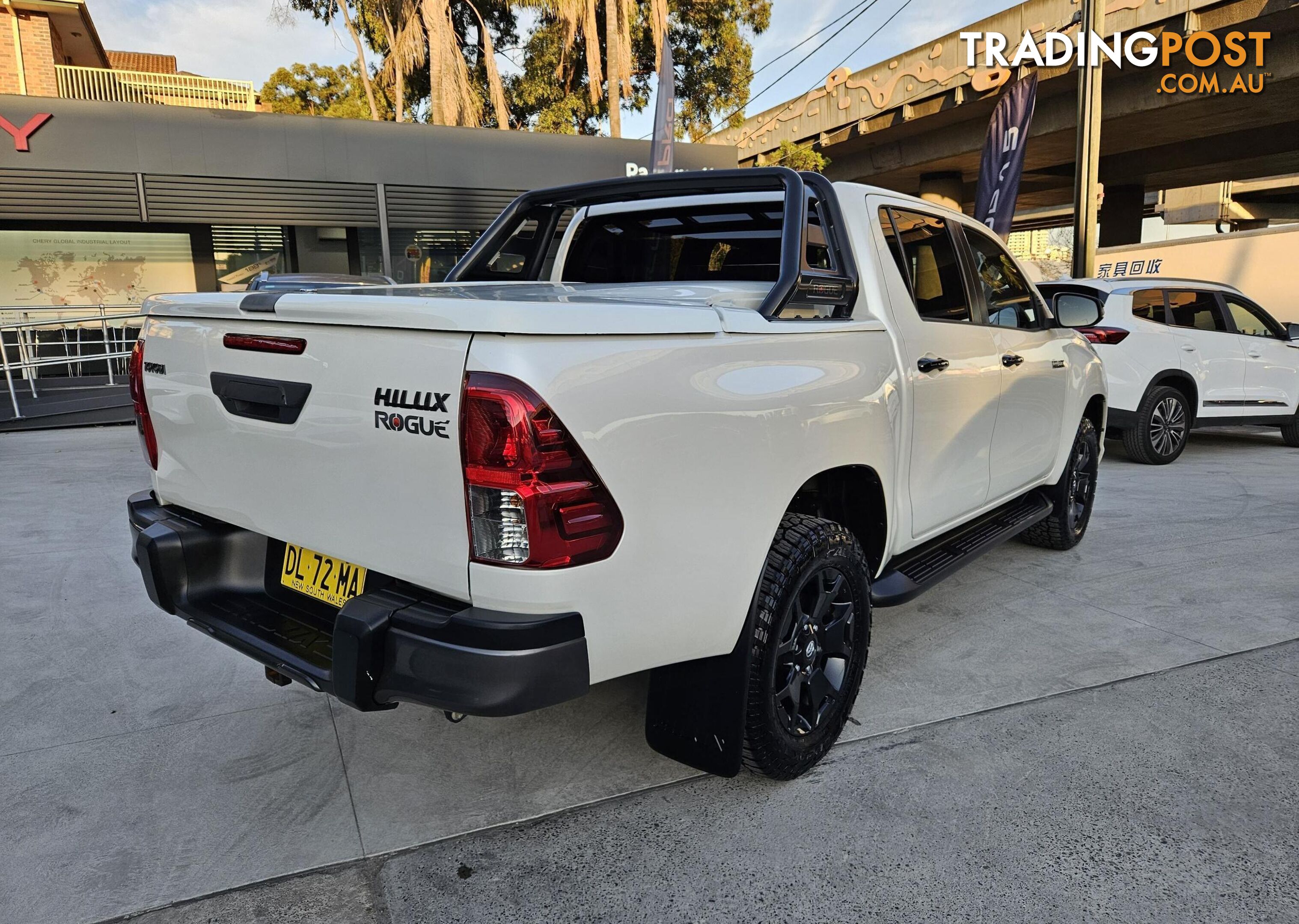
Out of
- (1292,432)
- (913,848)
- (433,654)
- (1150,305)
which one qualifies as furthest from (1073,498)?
(1292,432)

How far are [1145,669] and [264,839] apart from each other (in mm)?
3291

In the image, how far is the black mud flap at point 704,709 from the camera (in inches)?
98.6

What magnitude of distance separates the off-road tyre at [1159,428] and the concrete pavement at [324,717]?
2.57 meters

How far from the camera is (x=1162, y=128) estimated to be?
68.0ft

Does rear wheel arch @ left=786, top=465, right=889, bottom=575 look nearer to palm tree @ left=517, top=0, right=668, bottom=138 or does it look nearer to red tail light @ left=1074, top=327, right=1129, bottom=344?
red tail light @ left=1074, top=327, right=1129, bottom=344

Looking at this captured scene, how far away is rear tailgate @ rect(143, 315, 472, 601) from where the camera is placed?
2.03 meters

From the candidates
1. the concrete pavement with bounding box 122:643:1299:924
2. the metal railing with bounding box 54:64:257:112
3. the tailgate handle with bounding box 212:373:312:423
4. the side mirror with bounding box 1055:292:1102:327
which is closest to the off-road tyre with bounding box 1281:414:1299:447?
the side mirror with bounding box 1055:292:1102:327

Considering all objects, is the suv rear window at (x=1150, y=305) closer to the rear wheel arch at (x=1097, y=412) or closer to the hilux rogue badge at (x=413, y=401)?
the rear wheel arch at (x=1097, y=412)

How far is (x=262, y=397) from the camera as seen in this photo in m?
2.42

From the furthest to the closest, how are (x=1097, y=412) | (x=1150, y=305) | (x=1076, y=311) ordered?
(x=1150, y=305), (x=1097, y=412), (x=1076, y=311)

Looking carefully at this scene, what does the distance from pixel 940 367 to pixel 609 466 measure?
181 centimetres

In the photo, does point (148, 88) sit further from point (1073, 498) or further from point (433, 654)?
point (433, 654)

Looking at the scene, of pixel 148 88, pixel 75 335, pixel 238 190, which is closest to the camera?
pixel 238 190

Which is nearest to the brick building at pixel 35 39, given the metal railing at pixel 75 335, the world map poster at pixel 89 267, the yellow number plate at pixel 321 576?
the world map poster at pixel 89 267
